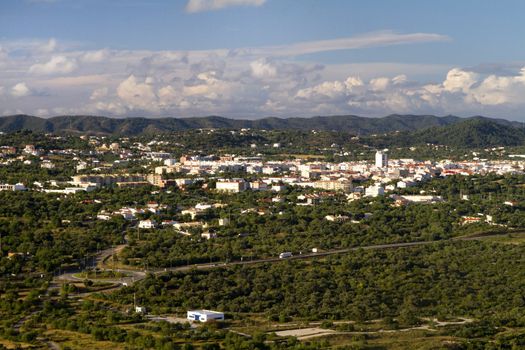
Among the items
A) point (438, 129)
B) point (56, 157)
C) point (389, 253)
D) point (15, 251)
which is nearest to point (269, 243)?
point (389, 253)

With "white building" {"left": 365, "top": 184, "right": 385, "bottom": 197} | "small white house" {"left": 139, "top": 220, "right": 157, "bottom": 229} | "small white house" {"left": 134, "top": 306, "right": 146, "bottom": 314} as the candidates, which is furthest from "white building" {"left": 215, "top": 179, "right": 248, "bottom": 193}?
"small white house" {"left": 134, "top": 306, "right": 146, "bottom": 314}

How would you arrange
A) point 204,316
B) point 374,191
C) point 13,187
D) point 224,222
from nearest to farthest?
1. point 204,316
2. point 224,222
3. point 13,187
4. point 374,191

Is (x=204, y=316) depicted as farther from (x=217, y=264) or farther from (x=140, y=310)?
(x=217, y=264)

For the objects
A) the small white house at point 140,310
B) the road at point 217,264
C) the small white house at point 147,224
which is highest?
the small white house at point 147,224

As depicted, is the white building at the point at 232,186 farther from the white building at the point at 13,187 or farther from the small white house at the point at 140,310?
the small white house at the point at 140,310

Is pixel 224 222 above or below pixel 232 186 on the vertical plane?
below

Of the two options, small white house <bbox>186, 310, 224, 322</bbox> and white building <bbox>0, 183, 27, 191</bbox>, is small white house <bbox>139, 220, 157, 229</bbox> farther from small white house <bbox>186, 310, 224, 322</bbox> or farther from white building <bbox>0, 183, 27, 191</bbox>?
small white house <bbox>186, 310, 224, 322</bbox>

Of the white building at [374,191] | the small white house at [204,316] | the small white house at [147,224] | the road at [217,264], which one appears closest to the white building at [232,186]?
the white building at [374,191]

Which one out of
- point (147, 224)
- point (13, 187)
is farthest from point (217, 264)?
point (13, 187)

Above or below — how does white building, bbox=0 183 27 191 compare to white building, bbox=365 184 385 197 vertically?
above
